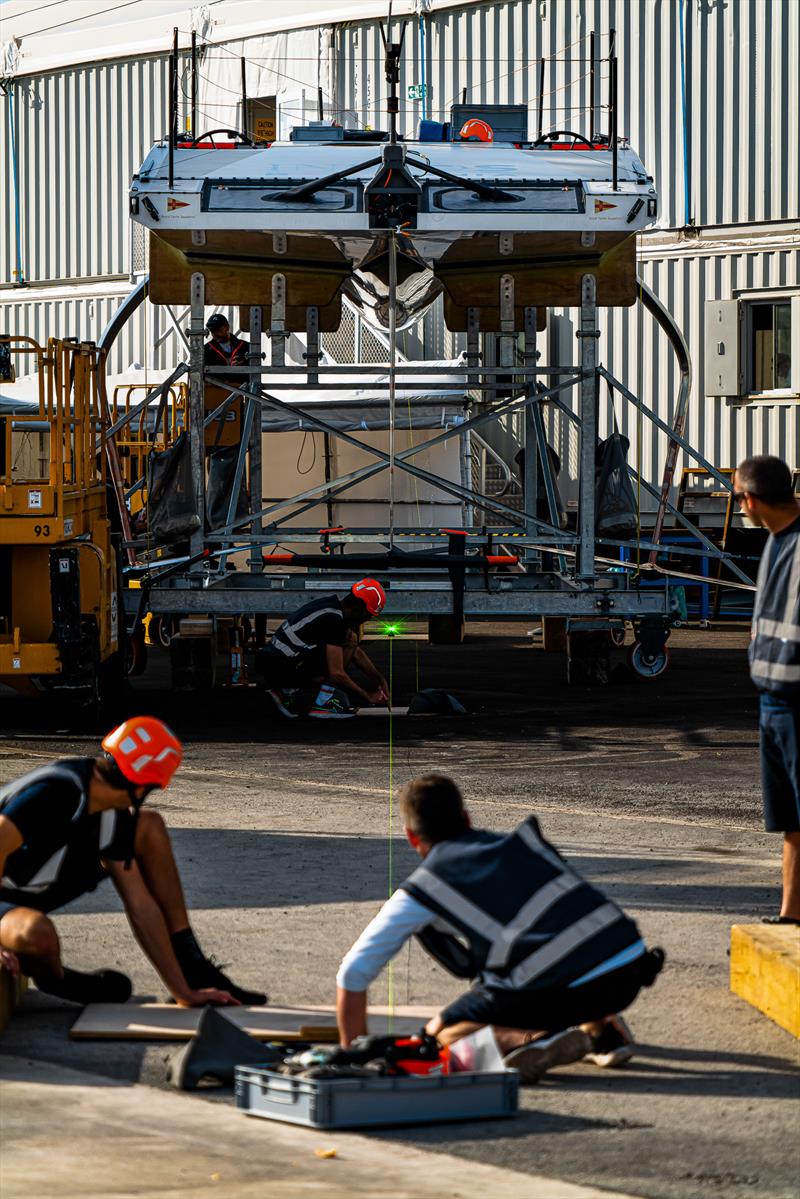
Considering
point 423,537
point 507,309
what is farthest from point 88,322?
point 507,309

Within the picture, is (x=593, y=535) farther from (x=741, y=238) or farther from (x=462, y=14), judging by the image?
(x=462, y=14)

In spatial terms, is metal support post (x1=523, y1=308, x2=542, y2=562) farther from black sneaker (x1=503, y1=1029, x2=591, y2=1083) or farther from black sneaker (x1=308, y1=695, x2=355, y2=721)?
black sneaker (x1=503, y1=1029, x2=591, y2=1083)

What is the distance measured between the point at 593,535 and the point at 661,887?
287 inches

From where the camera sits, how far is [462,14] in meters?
26.1

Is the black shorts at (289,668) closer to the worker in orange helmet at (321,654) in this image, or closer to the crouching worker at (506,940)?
the worker in orange helmet at (321,654)

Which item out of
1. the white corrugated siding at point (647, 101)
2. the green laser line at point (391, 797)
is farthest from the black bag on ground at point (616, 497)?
the white corrugated siding at point (647, 101)

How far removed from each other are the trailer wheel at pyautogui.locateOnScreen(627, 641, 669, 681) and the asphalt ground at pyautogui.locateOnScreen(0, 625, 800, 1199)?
188 millimetres

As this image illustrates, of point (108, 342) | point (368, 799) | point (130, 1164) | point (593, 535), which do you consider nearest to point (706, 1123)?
point (130, 1164)

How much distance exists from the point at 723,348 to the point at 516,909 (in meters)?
19.0

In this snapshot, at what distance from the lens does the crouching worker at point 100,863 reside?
674cm

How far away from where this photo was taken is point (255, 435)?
1820 cm

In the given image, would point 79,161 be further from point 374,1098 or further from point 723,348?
point 374,1098

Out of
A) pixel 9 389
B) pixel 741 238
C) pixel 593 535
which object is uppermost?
pixel 741 238

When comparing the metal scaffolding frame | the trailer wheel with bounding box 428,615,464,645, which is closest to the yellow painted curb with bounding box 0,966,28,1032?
the metal scaffolding frame
